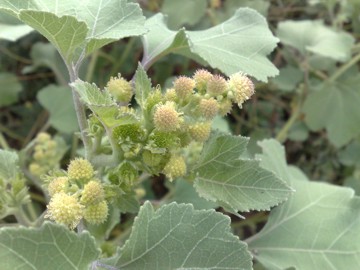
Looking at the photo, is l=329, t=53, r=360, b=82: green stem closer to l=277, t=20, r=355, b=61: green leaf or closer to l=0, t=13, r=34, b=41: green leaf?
l=277, t=20, r=355, b=61: green leaf

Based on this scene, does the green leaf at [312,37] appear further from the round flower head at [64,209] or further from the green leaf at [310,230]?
the round flower head at [64,209]

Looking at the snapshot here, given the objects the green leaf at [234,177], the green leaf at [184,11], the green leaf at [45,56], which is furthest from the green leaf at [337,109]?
the green leaf at [234,177]

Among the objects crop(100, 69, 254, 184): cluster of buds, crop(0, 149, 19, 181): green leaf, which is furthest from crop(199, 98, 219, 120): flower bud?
crop(0, 149, 19, 181): green leaf

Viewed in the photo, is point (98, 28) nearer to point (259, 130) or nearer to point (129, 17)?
point (129, 17)

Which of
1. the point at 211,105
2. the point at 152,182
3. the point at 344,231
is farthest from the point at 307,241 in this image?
the point at 152,182

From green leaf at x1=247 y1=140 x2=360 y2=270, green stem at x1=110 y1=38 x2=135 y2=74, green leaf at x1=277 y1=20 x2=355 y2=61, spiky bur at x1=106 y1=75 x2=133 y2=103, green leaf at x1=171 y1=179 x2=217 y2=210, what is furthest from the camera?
green stem at x1=110 y1=38 x2=135 y2=74
